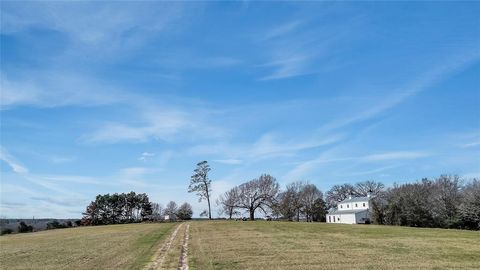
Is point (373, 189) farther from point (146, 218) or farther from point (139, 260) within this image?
point (139, 260)

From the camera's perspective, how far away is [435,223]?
71750 millimetres

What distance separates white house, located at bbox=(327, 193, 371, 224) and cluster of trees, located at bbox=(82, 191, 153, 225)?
195 ft

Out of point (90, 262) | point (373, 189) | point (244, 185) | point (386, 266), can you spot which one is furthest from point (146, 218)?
point (386, 266)

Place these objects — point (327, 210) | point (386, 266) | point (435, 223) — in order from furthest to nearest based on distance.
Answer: point (327, 210) → point (435, 223) → point (386, 266)

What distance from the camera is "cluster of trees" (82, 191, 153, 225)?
431 ft

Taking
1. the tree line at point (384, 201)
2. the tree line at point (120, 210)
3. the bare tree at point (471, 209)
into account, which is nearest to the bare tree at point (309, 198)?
the tree line at point (384, 201)

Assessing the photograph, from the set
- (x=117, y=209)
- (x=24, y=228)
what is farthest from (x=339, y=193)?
(x=24, y=228)

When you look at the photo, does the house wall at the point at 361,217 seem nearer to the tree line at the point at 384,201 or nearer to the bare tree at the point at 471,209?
the tree line at the point at 384,201

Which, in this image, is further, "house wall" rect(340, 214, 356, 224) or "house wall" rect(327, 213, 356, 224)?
"house wall" rect(327, 213, 356, 224)

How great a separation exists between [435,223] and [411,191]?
32.3 ft

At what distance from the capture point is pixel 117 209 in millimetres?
136375

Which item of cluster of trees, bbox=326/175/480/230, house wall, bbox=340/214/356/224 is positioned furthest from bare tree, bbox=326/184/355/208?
cluster of trees, bbox=326/175/480/230

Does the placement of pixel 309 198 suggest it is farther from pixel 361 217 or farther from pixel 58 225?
pixel 58 225

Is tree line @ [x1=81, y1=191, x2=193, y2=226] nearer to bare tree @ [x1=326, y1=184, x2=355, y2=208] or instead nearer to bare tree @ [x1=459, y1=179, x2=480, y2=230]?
bare tree @ [x1=326, y1=184, x2=355, y2=208]
